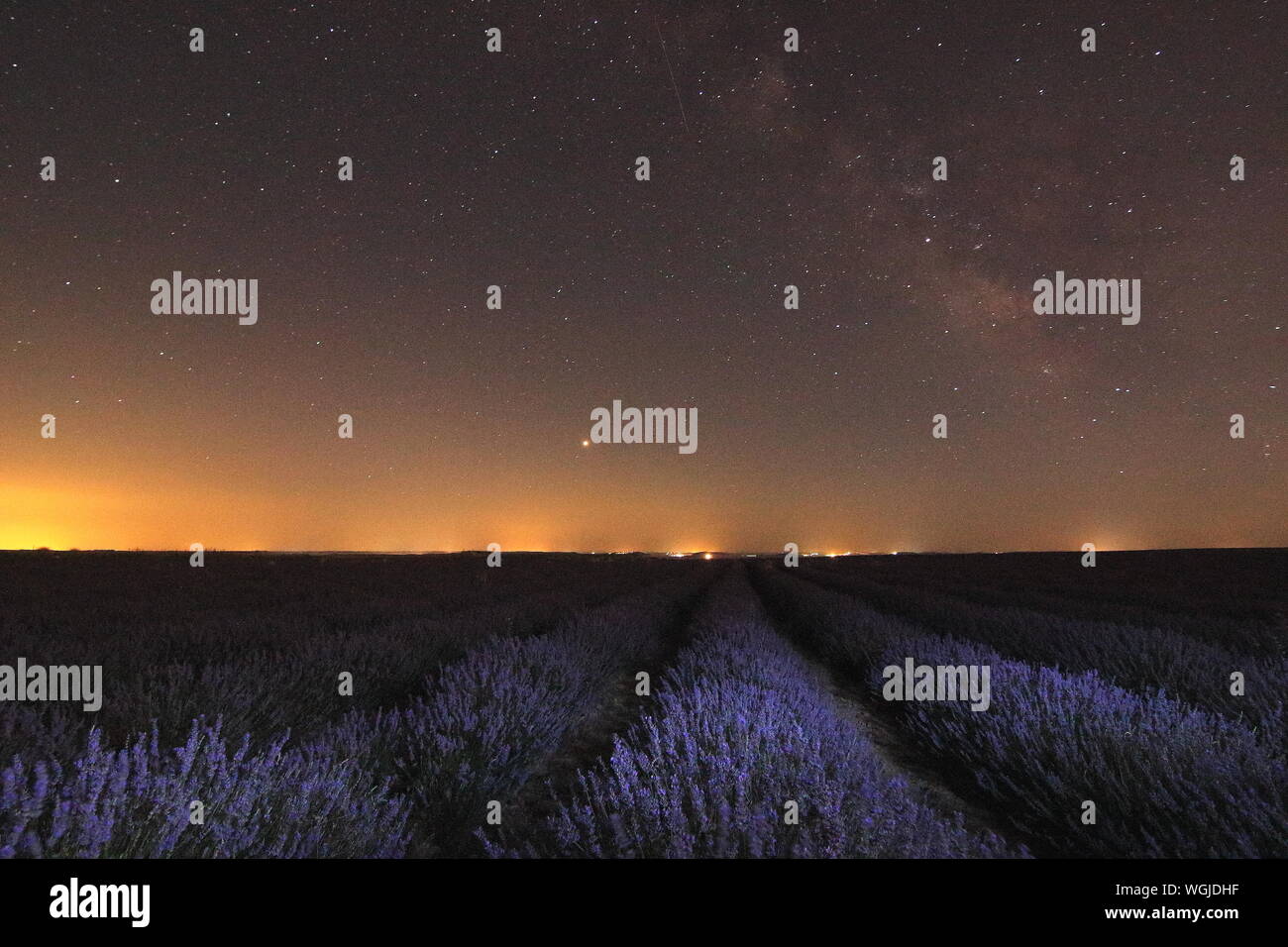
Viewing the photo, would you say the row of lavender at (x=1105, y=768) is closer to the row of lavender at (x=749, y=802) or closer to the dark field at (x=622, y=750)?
the dark field at (x=622, y=750)

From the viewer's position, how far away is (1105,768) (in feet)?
8.02

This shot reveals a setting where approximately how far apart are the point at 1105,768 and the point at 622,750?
7.18 feet

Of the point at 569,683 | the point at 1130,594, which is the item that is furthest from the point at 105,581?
the point at 1130,594

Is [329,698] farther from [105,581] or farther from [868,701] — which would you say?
[105,581]

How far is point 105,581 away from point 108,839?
59.8ft

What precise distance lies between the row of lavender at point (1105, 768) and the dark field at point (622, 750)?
1 centimetres

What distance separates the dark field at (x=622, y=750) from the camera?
1628 mm

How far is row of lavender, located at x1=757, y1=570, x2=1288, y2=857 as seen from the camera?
201 centimetres
